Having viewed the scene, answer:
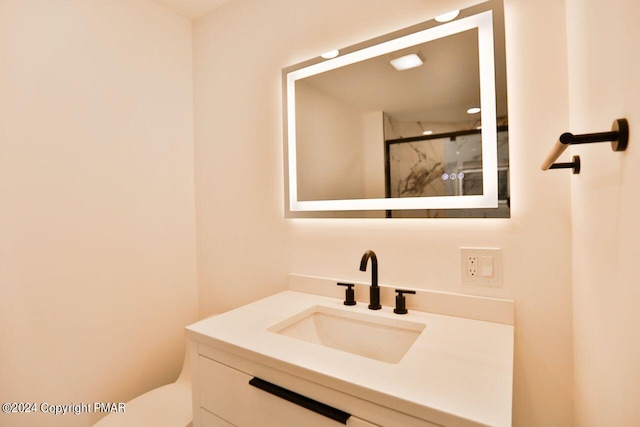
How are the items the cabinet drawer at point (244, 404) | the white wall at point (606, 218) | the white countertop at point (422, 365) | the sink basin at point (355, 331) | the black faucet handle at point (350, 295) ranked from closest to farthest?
the white wall at point (606, 218)
the white countertop at point (422, 365)
the cabinet drawer at point (244, 404)
the sink basin at point (355, 331)
the black faucet handle at point (350, 295)

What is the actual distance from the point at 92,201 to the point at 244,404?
3.88 ft

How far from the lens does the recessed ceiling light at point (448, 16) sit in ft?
3.34

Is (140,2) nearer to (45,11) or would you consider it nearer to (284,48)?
(45,11)

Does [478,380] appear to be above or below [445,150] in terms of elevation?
below

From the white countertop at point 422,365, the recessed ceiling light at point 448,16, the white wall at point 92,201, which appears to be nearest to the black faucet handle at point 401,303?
the white countertop at point 422,365

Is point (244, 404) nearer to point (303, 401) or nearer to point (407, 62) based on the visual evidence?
point (303, 401)

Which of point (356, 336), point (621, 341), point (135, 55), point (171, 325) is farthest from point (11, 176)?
point (621, 341)

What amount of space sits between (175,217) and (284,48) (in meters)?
1.10

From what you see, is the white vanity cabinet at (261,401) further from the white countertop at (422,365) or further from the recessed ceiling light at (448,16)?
the recessed ceiling light at (448,16)

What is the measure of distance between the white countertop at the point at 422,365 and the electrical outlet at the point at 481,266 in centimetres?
13

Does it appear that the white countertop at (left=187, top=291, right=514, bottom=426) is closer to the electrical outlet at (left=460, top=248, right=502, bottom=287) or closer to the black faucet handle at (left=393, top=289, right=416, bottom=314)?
the black faucet handle at (left=393, top=289, right=416, bottom=314)

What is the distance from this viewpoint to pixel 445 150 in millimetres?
1052

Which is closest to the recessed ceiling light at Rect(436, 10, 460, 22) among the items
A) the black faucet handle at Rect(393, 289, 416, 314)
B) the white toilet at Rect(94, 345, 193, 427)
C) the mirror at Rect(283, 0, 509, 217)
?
the mirror at Rect(283, 0, 509, 217)

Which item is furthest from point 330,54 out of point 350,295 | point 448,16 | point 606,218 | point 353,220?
point 606,218
